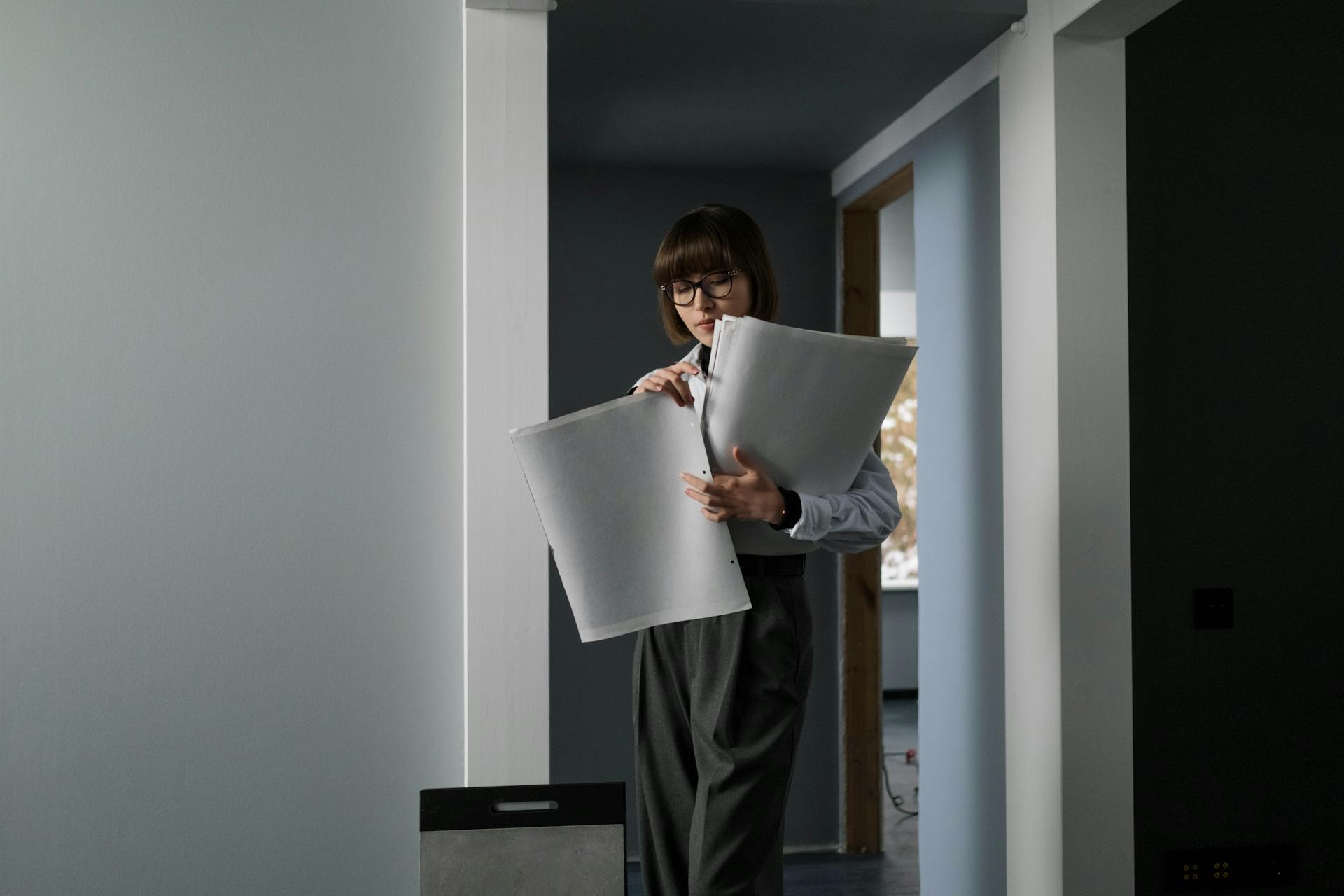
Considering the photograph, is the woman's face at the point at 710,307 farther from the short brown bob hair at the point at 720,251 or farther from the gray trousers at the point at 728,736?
the gray trousers at the point at 728,736

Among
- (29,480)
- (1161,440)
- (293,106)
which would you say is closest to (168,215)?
(293,106)

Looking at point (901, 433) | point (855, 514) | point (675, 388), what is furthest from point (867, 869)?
point (901, 433)

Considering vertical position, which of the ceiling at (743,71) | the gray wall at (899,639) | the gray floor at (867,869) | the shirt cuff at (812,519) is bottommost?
the gray floor at (867,869)

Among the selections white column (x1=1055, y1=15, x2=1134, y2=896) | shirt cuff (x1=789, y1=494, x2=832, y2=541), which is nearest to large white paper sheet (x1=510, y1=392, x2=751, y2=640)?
shirt cuff (x1=789, y1=494, x2=832, y2=541)

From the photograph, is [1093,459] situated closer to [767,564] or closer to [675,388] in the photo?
[767,564]

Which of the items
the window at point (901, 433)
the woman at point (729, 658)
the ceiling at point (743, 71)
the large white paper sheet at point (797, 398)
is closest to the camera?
the large white paper sheet at point (797, 398)

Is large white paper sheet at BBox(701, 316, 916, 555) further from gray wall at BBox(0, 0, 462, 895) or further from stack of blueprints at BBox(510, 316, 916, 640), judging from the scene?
gray wall at BBox(0, 0, 462, 895)

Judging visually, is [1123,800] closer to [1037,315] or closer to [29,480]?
[1037,315]

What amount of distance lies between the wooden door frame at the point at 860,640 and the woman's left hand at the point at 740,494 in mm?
2043

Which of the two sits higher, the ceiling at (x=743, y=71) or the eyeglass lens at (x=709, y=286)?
the ceiling at (x=743, y=71)

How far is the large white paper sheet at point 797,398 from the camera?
1535 millimetres

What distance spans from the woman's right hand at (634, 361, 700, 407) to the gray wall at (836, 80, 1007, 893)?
1163 mm

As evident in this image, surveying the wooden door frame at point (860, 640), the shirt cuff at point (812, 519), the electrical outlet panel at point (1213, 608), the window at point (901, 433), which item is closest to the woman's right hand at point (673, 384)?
the shirt cuff at point (812, 519)

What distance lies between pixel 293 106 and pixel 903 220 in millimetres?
3508
